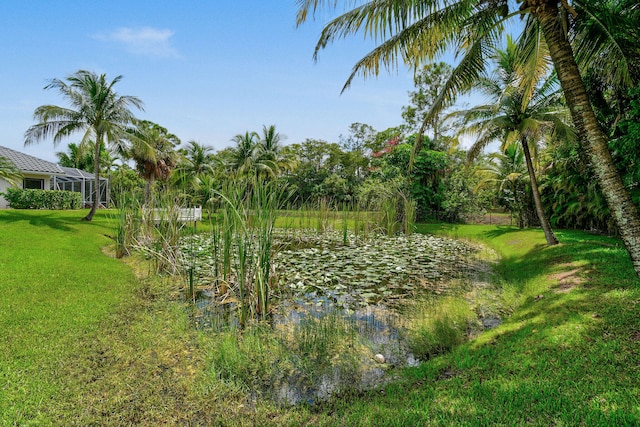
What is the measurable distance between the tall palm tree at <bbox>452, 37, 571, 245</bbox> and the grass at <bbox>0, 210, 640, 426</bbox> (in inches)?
177

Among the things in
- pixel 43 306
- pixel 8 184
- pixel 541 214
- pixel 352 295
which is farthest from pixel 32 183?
pixel 541 214

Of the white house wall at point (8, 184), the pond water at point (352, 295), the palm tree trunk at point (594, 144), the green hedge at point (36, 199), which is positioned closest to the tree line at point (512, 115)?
the palm tree trunk at point (594, 144)

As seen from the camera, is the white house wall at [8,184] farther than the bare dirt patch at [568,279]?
Yes

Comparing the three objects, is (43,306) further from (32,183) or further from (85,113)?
(32,183)

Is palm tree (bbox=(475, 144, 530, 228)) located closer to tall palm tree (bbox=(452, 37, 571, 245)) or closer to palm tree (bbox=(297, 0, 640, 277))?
tall palm tree (bbox=(452, 37, 571, 245))

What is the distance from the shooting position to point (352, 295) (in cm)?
561

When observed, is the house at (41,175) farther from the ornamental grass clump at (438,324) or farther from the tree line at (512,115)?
the ornamental grass clump at (438,324)

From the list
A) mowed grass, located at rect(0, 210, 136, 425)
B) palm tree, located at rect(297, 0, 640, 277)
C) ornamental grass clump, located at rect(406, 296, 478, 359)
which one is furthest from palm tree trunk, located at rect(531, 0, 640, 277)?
mowed grass, located at rect(0, 210, 136, 425)

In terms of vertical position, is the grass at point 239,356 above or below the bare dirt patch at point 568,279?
below

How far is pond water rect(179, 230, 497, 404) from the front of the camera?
3146 millimetres

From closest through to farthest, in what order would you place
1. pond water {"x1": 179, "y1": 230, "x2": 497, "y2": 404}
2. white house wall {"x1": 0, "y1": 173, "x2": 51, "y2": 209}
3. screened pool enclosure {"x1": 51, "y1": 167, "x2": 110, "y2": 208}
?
pond water {"x1": 179, "y1": 230, "x2": 497, "y2": 404} → white house wall {"x1": 0, "y1": 173, "x2": 51, "y2": 209} → screened pool enclosure {"x1": 51, "y1": 167, "x2": 110, "y2": 208}

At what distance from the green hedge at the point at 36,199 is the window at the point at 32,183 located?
121 inches

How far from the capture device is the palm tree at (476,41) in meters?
3.38

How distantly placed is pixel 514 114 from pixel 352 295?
24.1ft
